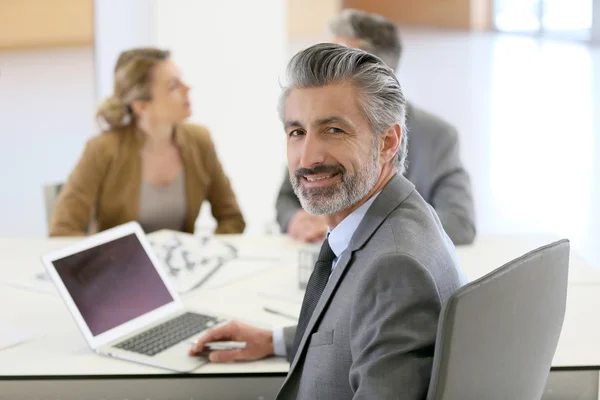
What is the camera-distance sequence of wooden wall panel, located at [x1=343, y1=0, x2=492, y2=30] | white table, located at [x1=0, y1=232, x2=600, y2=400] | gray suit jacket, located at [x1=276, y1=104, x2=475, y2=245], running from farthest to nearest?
wooden wall panel, located at [x1=343, y1=0, x2=492, y2=30] < gray suit jacket, located at [x1=276, y1=104, x2=475, y2=245] < white table, located at [x1=0, y1=232, x2=600, y2=400]

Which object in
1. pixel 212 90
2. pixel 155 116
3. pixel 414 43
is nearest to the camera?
pixel 155 116

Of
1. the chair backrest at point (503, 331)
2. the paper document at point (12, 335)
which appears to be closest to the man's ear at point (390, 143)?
the chair backrest at point (503, 331)

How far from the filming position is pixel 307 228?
2.90 meters

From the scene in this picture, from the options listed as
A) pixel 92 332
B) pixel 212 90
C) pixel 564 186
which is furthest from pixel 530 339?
pixel 564 186

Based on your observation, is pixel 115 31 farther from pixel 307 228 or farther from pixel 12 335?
pixel 12 335

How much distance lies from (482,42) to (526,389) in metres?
11.1

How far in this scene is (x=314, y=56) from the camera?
1.53 metres

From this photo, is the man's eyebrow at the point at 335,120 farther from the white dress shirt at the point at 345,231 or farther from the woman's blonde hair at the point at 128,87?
the woman's blonde hair at the point at 128,87

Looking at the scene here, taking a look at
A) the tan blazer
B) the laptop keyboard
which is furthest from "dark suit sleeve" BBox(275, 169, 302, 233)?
the laptop keyboard

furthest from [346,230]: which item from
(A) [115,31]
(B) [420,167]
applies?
(A) [115,31]

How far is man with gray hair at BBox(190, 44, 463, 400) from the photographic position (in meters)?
1.33

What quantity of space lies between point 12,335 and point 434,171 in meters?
1.61

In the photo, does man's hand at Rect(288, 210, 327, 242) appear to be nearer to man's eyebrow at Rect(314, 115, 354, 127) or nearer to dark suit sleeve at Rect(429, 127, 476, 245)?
dark suit sleeve at Rect(429, 127, 476, 245)

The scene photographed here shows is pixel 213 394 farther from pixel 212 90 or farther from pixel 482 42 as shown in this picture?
pixel 482 42
